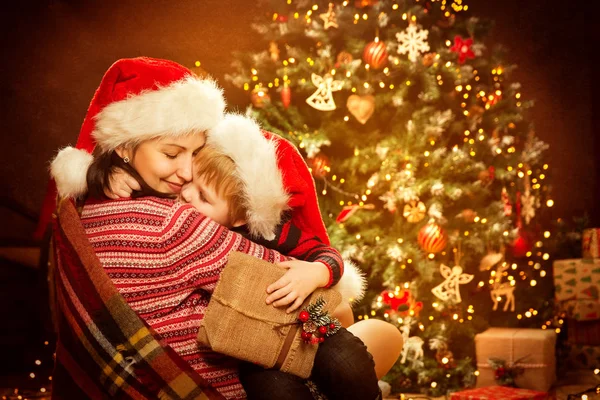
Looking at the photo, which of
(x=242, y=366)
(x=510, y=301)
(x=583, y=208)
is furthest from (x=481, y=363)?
(x=242, y=366)

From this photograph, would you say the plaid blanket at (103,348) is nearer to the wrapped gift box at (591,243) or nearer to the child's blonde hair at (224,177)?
the child's blonde hair at (224,177)

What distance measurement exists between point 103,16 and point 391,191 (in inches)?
84.0

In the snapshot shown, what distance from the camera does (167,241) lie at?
1.37 metres

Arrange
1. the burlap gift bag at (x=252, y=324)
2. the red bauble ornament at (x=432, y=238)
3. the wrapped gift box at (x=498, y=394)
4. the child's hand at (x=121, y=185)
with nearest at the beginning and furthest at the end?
the burlap gift bag at (x=252, y=324), the child's hand at (x=121, y=185), the wrapped gift box at (x=498, y=394), the red bauble ornament at (x=432, y=238)

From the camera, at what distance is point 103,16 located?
373 cm

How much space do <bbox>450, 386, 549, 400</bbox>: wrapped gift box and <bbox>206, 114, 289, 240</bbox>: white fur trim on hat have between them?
181 centimetres

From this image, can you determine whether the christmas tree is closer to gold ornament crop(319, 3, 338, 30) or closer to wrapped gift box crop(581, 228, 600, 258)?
gold ornament crop(319, 3, 338, 30)


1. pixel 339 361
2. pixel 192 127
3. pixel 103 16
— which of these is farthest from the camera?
pixel 103 16

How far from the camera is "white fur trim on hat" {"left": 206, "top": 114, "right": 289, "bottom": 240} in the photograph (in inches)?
59.8

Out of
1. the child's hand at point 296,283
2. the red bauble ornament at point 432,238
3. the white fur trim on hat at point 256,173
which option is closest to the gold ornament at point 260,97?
the red bauble ornament at point 432,238

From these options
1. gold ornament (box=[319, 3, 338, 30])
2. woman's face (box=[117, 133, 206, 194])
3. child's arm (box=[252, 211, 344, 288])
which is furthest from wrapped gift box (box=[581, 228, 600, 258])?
woman's face (box=[117, 133, 206, 194])

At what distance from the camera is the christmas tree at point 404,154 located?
10.5ft

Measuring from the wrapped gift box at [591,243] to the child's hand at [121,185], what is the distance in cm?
317

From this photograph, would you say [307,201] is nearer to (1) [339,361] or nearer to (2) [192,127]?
(2) [192,127]
